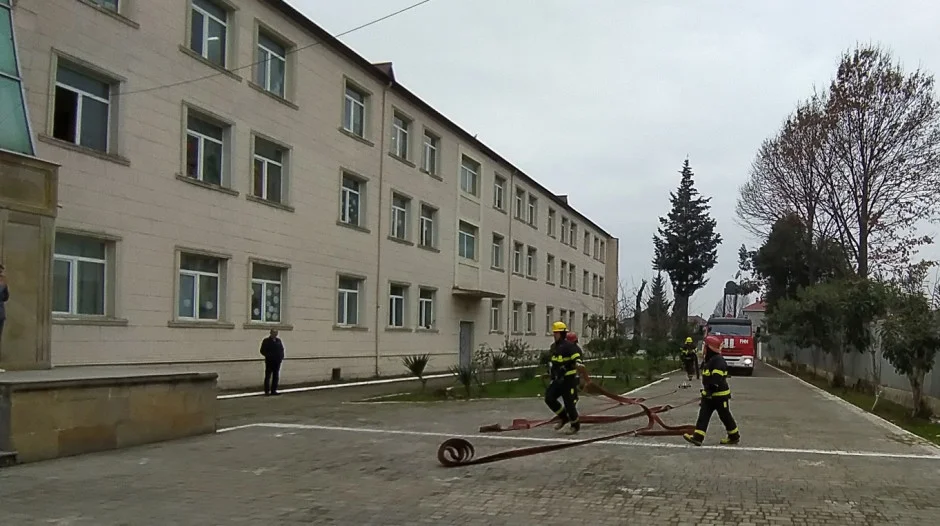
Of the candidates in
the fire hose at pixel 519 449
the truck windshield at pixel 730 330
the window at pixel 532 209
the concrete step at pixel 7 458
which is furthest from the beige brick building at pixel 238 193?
the window at pixel 532 209

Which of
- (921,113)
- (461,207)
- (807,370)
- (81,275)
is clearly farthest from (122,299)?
(807,370)

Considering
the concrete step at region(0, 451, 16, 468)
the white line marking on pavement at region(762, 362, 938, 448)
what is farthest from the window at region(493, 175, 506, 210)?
→ the concrete step at region(0, 451, 16, 468)

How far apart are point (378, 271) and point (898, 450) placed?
2013 cm

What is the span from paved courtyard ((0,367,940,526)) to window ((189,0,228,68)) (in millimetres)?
11097

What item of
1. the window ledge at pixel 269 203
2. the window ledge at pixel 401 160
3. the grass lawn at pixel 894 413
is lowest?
the grass lawn at pixel 894 413

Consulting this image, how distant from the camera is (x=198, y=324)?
20.9 meters

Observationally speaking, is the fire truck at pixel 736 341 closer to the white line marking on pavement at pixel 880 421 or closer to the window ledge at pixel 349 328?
the white line marking on pavement at pixel 880 421

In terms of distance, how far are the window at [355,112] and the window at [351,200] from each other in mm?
1662

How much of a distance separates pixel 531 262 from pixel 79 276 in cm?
3482

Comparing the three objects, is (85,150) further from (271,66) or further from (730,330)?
(730,330)

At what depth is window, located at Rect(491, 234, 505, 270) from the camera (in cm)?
4378

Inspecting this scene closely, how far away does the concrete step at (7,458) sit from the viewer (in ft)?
32.2

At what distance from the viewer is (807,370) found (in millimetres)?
45844

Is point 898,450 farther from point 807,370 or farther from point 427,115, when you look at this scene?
point 807,370
